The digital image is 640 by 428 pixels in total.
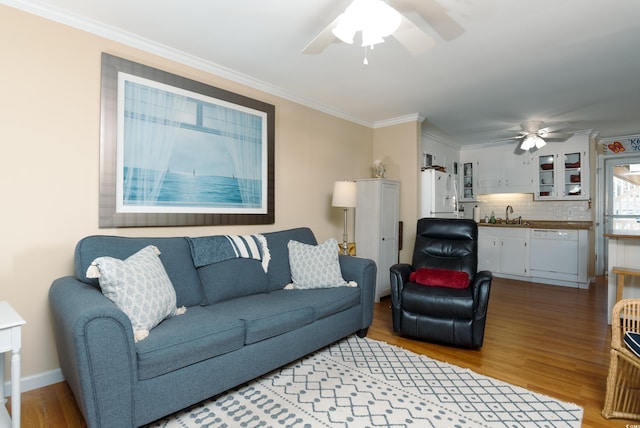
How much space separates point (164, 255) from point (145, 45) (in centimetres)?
169

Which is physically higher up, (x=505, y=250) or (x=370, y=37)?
(x=370, y=37)

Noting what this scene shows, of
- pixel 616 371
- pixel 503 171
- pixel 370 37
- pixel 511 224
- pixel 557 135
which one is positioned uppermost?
pixel 557 135

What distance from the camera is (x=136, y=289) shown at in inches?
73.7

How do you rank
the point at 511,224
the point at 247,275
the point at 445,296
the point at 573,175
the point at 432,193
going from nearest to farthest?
the point at 247,275 → the point at 445,296 → the point at 432,193 → the point at 573,175 → the point at 511,224

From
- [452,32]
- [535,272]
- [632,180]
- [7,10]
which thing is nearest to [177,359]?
[7,10]

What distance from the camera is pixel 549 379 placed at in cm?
238

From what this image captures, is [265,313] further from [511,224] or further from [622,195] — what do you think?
[622,195]

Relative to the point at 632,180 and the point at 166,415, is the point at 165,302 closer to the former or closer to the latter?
the point at 166,415

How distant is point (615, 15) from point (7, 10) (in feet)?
13.1

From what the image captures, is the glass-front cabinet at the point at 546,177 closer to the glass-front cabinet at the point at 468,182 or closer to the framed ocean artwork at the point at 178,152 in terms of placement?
the glass-front cabinet at the point at 468,182

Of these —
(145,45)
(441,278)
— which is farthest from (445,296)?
(145,45)

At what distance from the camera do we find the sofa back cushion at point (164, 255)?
83.6 inches

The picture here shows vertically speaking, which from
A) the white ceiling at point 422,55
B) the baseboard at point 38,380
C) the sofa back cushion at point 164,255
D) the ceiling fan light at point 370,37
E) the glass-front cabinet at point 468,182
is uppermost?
the white ceiling at point 422,55

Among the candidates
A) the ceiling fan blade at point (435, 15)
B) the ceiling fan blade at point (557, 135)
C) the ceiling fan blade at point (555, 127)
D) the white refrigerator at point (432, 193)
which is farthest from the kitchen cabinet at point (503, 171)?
the ceiling fan blade at point (435, 15)
